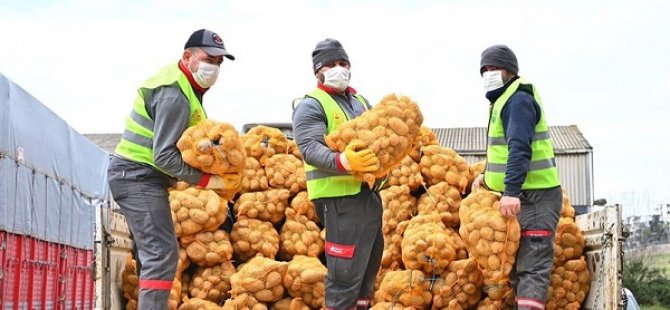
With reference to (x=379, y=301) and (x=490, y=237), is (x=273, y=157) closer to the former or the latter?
(x=379, y=301)

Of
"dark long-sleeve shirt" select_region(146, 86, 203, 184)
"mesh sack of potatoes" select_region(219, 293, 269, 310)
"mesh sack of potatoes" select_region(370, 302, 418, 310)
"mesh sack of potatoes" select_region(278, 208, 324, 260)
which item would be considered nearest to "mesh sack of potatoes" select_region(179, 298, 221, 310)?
"mesh sack of potatoes" select_region(219, 293, 269, 310)

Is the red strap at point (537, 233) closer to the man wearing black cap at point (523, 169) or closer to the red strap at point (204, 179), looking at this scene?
the man wearing black cap at point (523, 169)

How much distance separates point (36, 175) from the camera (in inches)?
Result: 400

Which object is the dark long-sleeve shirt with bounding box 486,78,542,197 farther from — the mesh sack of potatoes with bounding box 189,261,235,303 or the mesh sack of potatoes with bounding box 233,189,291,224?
the mesh sack of potatoes with bounding box 189,261,235,303

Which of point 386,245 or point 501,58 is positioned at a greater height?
point 501,58

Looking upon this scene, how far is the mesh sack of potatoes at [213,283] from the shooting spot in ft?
19.0

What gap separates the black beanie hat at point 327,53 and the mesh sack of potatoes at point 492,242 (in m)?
1.27

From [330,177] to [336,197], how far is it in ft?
0.37

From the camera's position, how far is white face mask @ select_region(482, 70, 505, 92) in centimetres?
543

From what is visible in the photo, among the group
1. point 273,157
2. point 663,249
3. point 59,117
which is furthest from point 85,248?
point 663,249

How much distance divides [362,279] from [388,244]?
126cm

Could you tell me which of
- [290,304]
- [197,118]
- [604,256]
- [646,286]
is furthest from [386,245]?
[646,286]

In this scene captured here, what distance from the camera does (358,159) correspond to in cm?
445

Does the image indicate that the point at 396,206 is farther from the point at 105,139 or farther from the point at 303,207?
the point at 105,139
